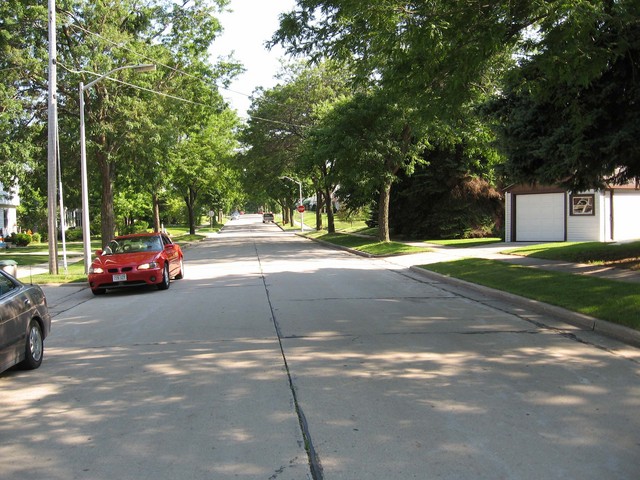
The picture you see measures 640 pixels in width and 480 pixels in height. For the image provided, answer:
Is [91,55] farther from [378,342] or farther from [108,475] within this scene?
[108,475]

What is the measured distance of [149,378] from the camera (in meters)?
5.95

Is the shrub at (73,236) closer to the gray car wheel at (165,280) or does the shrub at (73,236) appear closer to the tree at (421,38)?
the gray car wheel at (165,280)

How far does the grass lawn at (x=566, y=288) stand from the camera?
8.41m

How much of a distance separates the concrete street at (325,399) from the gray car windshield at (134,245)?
4.45 metres

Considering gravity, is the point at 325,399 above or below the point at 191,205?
below

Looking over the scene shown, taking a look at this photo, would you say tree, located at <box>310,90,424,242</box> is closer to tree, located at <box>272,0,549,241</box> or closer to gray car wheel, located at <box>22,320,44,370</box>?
tree, located at <box>272,0,549,241</box>

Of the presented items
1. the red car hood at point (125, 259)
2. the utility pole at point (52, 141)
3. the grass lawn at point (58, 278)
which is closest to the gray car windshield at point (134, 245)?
the red car hood at point (125, 259)

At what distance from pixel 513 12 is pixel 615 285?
213 inches

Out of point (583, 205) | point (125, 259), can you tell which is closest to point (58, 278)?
point (125, 259)

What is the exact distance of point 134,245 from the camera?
569 inches

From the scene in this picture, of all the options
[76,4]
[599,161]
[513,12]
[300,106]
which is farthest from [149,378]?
[300,106]

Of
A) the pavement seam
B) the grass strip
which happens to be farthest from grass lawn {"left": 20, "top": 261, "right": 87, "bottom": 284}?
the grass strip

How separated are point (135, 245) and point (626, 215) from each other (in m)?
21.1

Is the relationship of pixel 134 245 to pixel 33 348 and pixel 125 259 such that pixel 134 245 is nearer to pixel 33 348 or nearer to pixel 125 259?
pixel 125 259
